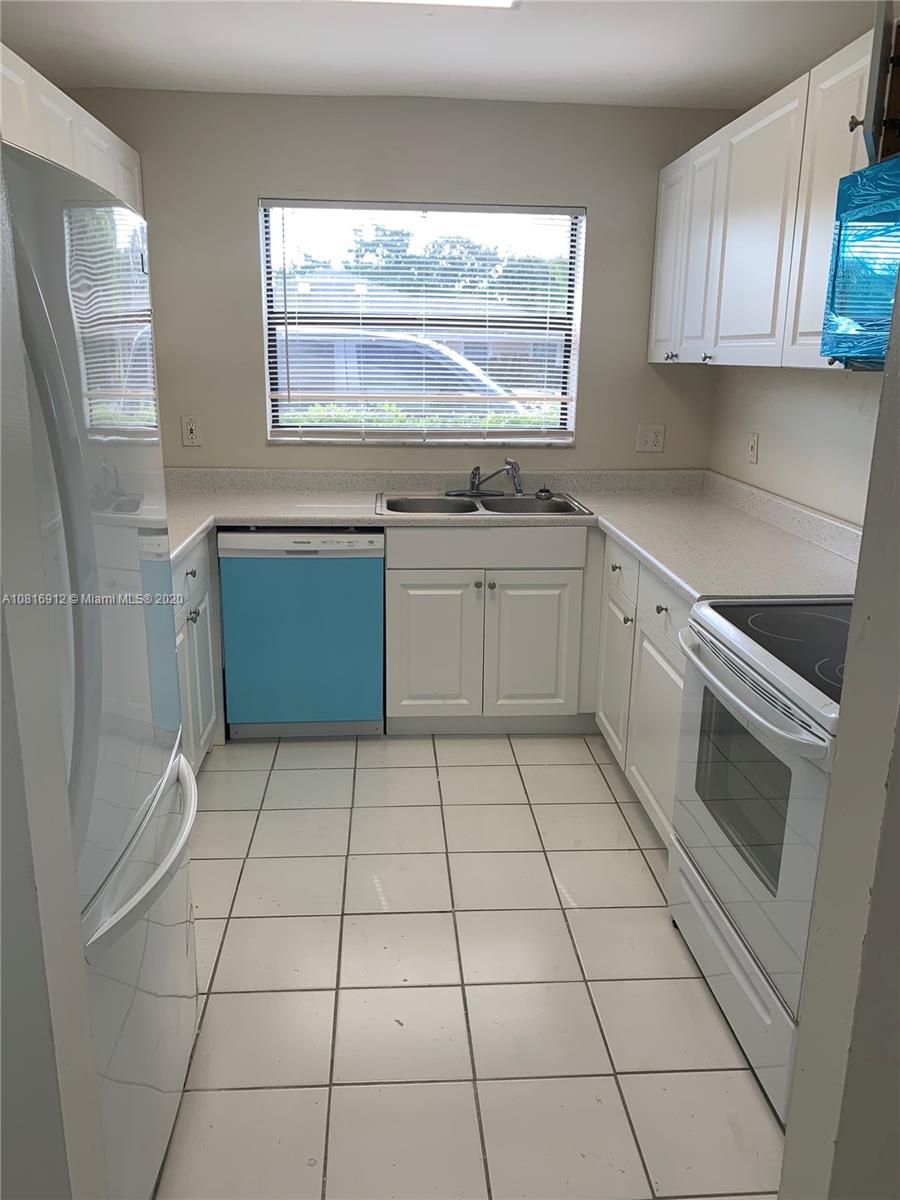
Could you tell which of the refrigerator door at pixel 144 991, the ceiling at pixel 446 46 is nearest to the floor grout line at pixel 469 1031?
the refrigerator door at pixel 144 991

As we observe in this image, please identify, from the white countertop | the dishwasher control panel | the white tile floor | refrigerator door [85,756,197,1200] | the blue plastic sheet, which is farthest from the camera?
the dishwasher control panel

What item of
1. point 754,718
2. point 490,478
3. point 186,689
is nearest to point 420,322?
point 490,478

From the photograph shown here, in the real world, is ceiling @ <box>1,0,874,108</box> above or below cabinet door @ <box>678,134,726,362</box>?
above

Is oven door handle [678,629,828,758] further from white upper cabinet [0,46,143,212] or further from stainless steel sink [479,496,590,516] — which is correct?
white upper cabinet [0,46,143,212]

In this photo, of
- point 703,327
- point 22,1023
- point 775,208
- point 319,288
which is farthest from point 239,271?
point 22,1023

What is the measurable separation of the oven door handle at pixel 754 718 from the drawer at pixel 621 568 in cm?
63

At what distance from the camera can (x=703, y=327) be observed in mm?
3076

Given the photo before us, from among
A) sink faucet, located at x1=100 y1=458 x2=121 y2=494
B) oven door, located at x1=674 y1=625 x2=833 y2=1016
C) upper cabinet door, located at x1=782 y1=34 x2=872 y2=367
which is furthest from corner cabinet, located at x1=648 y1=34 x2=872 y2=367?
sink faucet, located at x1=100 y1=458 x2=121 y2=494

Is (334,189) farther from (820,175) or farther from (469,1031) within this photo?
(469,1031)

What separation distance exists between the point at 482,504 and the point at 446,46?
1.61 m

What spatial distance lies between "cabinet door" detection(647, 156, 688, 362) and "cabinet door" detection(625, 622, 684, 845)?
1350 mm

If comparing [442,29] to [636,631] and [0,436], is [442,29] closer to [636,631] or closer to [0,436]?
[636,631]

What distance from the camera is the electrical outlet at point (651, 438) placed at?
149 inches

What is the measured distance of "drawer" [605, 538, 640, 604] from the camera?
9.44 feet
